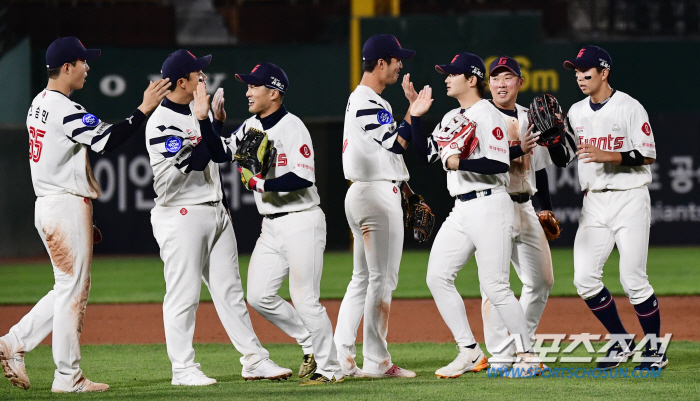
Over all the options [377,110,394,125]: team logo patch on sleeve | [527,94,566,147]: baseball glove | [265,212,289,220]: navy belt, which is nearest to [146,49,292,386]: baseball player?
[265,212,289,220]: navy belt

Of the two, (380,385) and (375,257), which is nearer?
(380,385)

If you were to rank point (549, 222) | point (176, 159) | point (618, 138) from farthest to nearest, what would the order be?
point (549, 222)
point (618, 138)
point (176, 159)

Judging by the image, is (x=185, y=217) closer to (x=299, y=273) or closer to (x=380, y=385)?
(x=299, y=273)

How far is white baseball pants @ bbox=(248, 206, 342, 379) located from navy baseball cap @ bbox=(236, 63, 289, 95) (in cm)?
78

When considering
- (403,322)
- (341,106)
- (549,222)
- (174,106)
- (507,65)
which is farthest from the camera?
(341,106)

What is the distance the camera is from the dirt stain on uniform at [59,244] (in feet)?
17.5

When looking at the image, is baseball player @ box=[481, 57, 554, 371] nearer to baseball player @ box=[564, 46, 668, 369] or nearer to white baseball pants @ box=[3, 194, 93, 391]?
→ baseball player @ box=[564, 46, 668, 369]

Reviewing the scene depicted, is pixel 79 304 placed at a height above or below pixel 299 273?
below

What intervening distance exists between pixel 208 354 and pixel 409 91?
9.12 feet

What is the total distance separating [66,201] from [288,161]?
1345 mm

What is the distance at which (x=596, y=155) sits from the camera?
5.73 meters

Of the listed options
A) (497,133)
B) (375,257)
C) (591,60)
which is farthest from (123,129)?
(591,60)

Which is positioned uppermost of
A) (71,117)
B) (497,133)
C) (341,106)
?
(341,106)

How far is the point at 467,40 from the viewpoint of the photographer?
49.4ft
